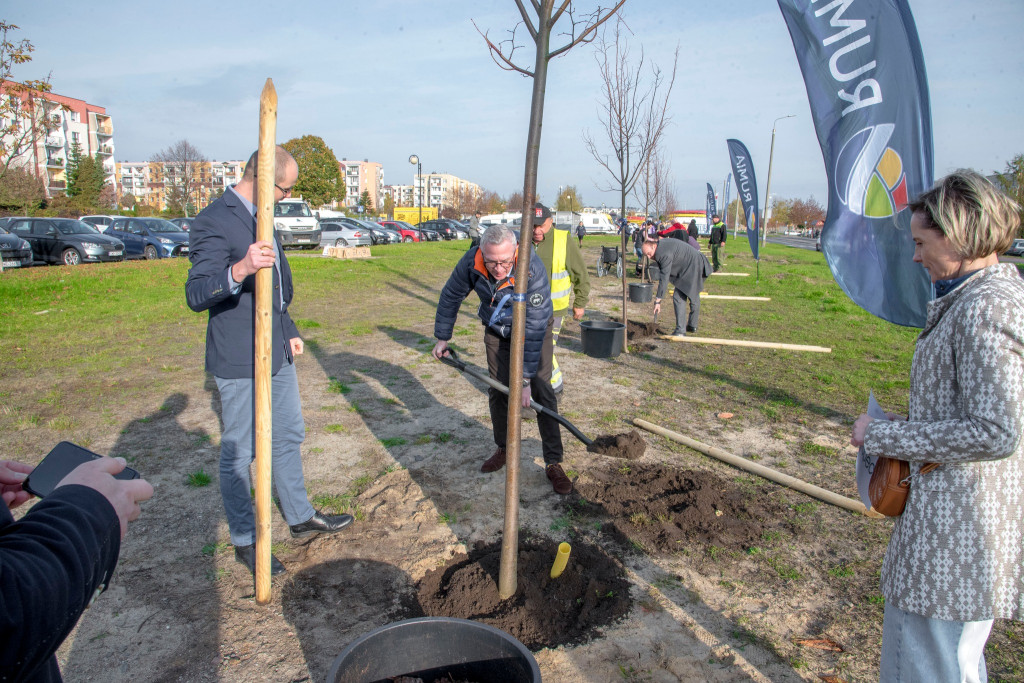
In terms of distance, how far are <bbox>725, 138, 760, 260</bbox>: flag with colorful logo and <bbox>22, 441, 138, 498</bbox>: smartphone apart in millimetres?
13675

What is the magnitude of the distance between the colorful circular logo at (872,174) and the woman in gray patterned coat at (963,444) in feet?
4.87

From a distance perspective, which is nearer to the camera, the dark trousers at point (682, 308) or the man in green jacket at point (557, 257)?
the man in green jacket at point (557, 257)

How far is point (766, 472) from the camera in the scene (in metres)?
4.52

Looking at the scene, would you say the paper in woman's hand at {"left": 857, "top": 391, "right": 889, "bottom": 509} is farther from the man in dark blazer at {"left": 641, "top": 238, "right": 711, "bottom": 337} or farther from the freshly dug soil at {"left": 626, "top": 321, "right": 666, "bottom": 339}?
the freshly dug soil at {"left": 626, "top": 321, "right": 666, "bottom": 339}

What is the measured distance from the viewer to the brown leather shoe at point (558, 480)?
4.18 metres

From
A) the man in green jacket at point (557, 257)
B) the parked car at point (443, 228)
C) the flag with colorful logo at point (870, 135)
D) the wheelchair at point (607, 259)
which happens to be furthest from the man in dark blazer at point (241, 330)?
the parked car at point (443, 228)

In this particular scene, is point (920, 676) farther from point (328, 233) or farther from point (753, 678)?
point (328, 233)

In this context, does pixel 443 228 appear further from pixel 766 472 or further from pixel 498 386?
pixel 498 386

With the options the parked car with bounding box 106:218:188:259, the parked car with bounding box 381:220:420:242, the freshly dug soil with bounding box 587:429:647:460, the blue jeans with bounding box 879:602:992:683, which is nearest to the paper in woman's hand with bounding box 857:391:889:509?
the blue jeans with bounding box 879:602:992:683

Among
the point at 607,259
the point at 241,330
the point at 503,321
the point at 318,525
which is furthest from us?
the point at 607,259

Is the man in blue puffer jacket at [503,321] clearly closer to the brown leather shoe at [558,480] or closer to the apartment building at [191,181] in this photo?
the brown leather shoe at [558,480]

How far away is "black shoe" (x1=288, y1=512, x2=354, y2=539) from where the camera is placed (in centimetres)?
355

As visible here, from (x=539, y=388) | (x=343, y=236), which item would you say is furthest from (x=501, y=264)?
(x=343, y=236)

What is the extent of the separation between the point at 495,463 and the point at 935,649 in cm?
315
